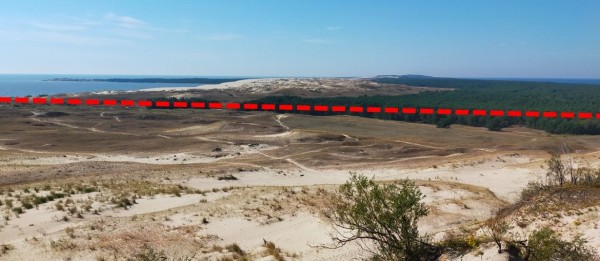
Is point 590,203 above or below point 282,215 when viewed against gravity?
above

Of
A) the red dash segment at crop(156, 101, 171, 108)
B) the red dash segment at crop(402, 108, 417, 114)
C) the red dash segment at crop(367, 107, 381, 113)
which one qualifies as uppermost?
the red dash segment at crop(156, 101, 171, 108)

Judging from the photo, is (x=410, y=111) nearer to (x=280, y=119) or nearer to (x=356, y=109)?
(x=356, y=109)

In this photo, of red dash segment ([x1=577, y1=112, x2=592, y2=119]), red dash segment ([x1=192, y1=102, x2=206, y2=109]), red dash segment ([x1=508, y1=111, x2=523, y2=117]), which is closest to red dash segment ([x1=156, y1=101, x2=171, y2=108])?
red dash segment ([x1=192, y1=102, x2=206, y2=109])

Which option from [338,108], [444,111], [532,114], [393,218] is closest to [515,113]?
[532,114]

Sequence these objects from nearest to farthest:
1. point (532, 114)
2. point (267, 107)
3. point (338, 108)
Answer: point (532, 114), point (267, 107), point (338, 108)

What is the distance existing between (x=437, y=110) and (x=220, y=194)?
100142mm

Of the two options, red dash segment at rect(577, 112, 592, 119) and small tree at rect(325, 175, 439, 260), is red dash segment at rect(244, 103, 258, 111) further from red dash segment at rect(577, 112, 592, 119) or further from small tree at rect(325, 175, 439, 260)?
small tree at rect(325, 175, 439, 260)

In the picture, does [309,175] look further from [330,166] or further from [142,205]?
[142,205]

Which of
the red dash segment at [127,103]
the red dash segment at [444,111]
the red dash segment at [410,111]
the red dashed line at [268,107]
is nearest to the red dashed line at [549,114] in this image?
the red dash segment at [444,111]

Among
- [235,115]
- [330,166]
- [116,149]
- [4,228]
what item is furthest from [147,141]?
[4,228]

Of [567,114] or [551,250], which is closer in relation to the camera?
[551,250]

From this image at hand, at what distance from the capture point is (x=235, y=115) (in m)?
102

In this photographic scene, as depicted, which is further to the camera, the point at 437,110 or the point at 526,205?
the point at 437,110

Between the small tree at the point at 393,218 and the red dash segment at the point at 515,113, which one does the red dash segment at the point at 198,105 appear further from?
the small tree at the point at 393,218
